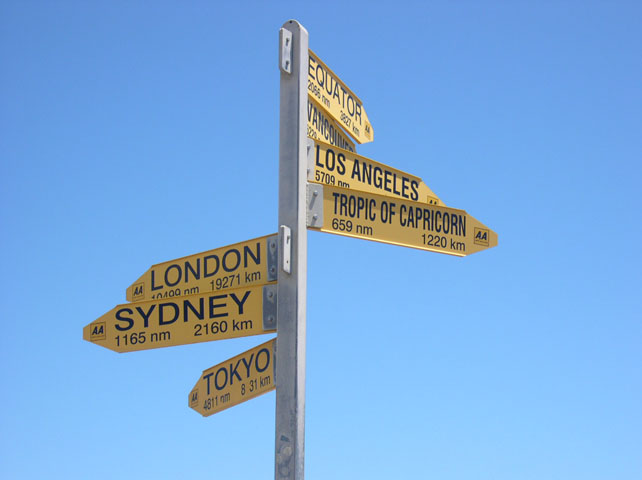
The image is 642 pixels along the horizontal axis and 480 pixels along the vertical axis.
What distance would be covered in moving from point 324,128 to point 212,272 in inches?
46.2

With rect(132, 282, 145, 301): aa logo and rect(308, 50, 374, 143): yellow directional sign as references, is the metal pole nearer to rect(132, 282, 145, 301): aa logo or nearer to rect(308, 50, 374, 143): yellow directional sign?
rect(308, 50, 374, 143): yellow directional sign

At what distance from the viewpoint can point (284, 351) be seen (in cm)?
418

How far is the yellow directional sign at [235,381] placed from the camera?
4.37m

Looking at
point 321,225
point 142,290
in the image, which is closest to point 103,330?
point 142,290

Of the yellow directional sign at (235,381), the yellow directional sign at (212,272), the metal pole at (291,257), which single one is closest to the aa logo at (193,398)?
the yellow directional sign at (235,381)

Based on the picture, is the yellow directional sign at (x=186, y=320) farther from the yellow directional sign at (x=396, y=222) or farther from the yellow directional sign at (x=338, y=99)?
the yellow directional sign at (x=338, y=99)

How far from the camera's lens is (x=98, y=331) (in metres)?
4.98

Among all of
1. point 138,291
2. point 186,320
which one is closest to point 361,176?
point 186,320

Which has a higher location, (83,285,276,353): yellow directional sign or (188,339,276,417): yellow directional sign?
(83,285,276,353): yellow directional sign

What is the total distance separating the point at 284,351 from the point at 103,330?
1.43 metres

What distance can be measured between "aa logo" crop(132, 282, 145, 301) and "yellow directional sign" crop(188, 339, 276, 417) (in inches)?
26.3

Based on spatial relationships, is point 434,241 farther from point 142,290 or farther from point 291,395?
point 142,290

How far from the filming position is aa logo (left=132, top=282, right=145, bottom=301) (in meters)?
5.12

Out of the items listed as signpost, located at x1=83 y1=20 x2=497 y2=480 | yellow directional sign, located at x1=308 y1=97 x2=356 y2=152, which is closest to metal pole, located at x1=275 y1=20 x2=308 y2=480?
signpost, located at x1=83 y1=20 x2=497 y2=480
